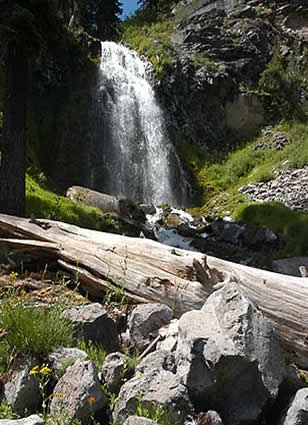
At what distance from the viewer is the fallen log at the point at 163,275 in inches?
159

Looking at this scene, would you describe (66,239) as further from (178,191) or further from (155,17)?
(155,17)

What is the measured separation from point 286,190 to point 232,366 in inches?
636

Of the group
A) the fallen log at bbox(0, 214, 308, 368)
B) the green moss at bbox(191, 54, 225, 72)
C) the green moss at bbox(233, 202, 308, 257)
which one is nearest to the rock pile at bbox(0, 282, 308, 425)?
the fallen log at bbox(0, 214, 308, 368)

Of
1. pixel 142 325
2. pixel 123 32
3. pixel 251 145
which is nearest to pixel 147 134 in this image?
pixel 251 145

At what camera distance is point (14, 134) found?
8023mm

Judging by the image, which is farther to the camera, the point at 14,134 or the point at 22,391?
the point at 14,134

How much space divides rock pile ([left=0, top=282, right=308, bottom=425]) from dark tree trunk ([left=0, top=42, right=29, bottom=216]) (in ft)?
17.5

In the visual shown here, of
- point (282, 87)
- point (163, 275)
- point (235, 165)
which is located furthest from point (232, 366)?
point (282, 87)

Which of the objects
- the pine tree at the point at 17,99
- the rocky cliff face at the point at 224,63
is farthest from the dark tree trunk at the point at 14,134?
the rocky cliff face at the point at 224,63

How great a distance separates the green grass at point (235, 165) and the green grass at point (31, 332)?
49.0ft

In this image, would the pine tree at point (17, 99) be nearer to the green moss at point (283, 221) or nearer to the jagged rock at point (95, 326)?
the jagged rock at point (95, 326)

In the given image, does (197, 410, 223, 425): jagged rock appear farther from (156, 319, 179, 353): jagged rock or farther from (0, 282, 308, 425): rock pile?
(156, 319, 179, 353): jagged rock

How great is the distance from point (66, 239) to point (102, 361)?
234 cm

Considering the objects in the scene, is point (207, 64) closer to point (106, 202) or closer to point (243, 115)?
point (243, 115)
